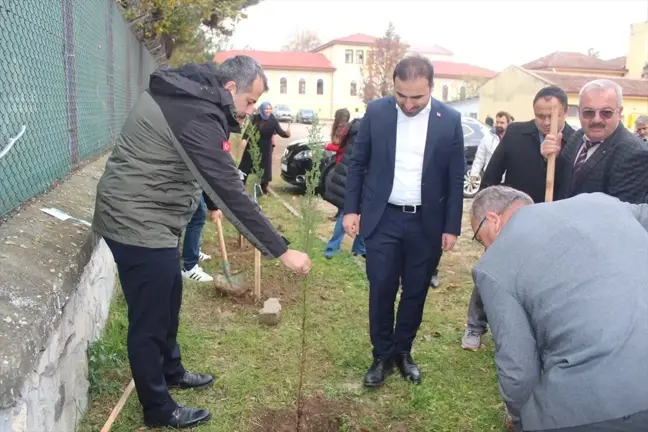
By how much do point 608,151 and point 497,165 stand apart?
1.03 metres

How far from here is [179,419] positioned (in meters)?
2.83

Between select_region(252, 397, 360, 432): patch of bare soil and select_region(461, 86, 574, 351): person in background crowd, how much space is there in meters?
1.32

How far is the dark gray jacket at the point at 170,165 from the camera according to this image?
236 centimetres

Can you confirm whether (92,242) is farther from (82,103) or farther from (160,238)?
(82,103)

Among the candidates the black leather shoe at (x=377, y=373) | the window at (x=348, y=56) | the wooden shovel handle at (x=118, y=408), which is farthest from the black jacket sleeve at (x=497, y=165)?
the window at (x=348, y=56)

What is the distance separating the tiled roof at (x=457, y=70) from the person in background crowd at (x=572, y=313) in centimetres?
6485

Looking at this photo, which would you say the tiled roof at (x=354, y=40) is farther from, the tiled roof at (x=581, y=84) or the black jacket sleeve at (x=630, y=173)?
the black jacket sleeve at (x=630, y=173)

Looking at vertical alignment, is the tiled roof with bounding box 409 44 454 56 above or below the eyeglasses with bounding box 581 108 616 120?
above

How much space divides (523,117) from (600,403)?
32.3m

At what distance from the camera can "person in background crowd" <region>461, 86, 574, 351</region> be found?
3.83 metres

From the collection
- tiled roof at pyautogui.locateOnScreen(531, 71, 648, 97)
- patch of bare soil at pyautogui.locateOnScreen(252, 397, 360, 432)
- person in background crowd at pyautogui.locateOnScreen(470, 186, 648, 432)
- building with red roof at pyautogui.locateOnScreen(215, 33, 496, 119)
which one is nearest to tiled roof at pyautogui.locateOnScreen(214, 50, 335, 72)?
building with red roof at pyautogui.locateOnScreen(215, 33, 496, 119)

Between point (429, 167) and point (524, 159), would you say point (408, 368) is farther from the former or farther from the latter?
point (524, 159)

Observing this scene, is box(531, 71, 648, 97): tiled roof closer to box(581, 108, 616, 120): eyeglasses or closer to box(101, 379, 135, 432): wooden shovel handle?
box(581, 108, 616, 120): eyeglasses

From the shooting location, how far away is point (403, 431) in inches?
117
